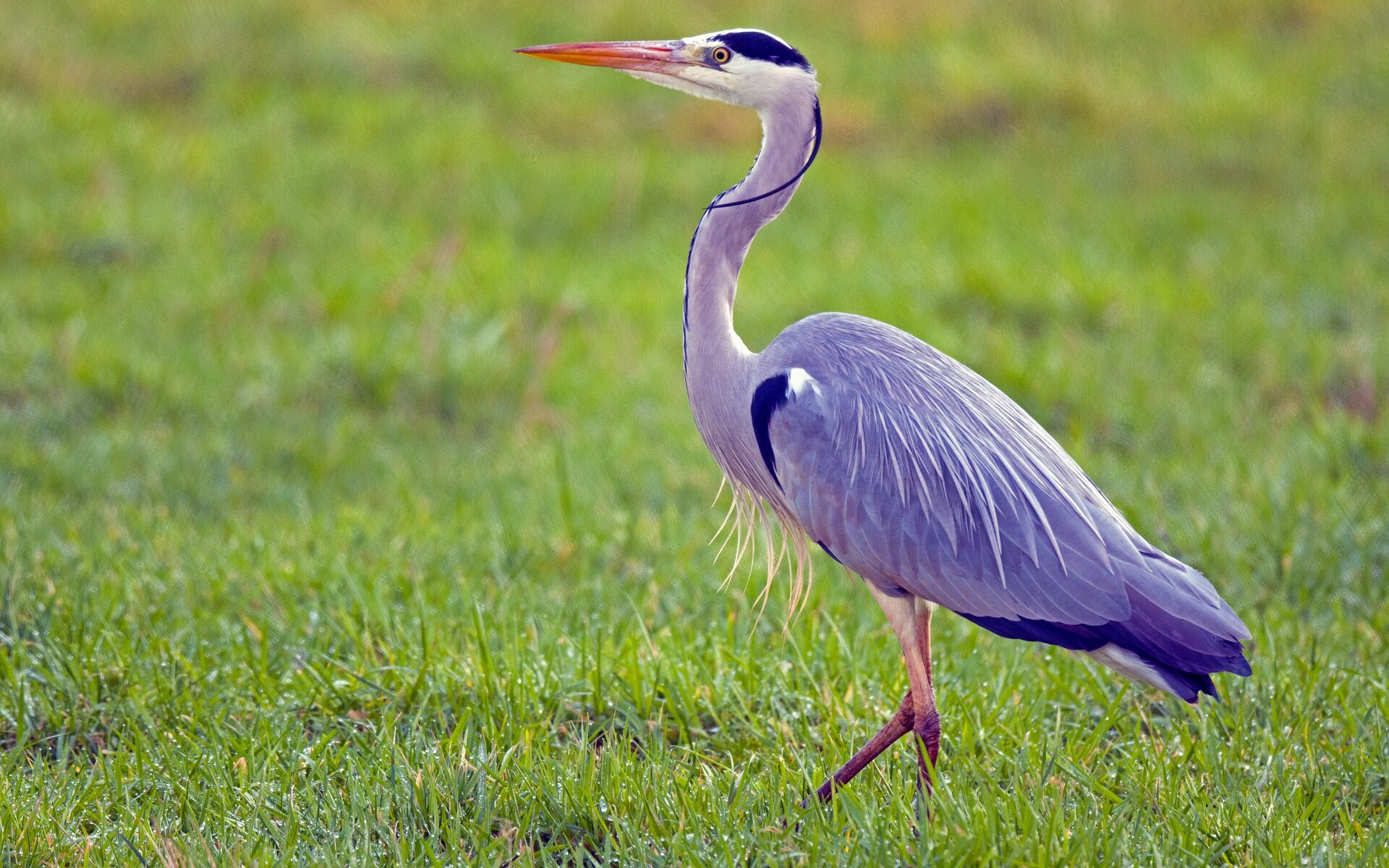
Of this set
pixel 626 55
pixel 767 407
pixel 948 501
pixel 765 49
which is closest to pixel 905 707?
pixel 948 501

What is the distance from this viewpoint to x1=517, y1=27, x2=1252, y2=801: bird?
3.07m

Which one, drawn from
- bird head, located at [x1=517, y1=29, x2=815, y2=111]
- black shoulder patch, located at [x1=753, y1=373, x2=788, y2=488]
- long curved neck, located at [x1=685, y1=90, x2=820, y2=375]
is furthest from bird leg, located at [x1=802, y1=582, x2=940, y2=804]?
bird head, located at [x1=517, y1=29, x2=815, y2=111]

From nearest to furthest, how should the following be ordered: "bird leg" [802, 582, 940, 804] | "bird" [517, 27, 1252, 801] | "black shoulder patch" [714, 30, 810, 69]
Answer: "bird" [517, 27, 1252, 801] → "bird leg" [802, 582, 940, 804] → "black shoulder patch" [714, 30, 810, 69]

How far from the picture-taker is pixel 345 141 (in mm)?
9586

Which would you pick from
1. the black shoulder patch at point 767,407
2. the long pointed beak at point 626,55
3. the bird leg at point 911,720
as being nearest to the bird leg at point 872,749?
the bird leg at point 911,720

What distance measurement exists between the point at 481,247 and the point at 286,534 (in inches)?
146

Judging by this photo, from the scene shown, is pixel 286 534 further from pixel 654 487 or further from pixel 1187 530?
pixel 1187 530

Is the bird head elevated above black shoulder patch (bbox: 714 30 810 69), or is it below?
below

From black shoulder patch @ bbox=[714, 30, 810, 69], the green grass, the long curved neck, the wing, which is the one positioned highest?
black shoulder patch @ bbox=[714, 30, 810, 69]

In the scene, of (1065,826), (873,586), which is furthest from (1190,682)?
(873,586)

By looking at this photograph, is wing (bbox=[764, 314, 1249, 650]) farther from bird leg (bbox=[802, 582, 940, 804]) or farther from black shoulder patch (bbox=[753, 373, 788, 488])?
bird leg (bbox=[802, 582, 940, 804])

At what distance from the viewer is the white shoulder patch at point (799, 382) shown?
324cm

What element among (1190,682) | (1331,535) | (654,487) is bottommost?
(654,487)

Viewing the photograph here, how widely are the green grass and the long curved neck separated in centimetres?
93
